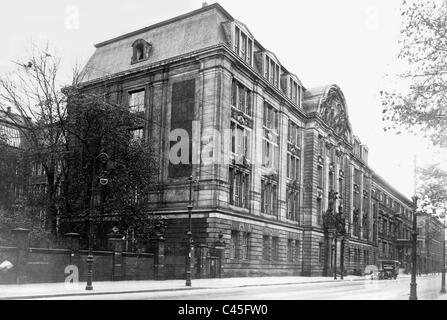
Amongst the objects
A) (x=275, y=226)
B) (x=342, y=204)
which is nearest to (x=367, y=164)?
(x=342, y=204)

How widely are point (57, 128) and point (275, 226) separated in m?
20.4

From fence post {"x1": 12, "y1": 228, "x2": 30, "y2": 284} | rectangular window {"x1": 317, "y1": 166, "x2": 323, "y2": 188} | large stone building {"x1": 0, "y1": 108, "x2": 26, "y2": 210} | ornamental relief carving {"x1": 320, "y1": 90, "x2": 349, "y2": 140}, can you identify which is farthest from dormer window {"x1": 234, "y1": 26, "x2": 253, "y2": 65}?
fence post {"x1": 12, "y1": 228, "x2": 30, "y2": 284}

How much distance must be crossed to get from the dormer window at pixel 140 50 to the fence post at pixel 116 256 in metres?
17.4

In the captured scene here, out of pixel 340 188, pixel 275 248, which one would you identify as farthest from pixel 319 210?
pixel 275 248

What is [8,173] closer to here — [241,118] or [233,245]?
[233,245]

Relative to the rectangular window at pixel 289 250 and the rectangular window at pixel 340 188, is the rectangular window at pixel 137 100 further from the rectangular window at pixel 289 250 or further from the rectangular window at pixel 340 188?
the rectangular window at pixel 340 188

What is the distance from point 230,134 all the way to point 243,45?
7605 mm

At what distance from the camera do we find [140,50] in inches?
1641

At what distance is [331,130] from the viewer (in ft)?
185

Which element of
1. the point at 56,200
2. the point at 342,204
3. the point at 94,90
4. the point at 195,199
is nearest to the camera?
the point at 56,200

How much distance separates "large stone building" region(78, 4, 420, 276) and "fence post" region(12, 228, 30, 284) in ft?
41.0
